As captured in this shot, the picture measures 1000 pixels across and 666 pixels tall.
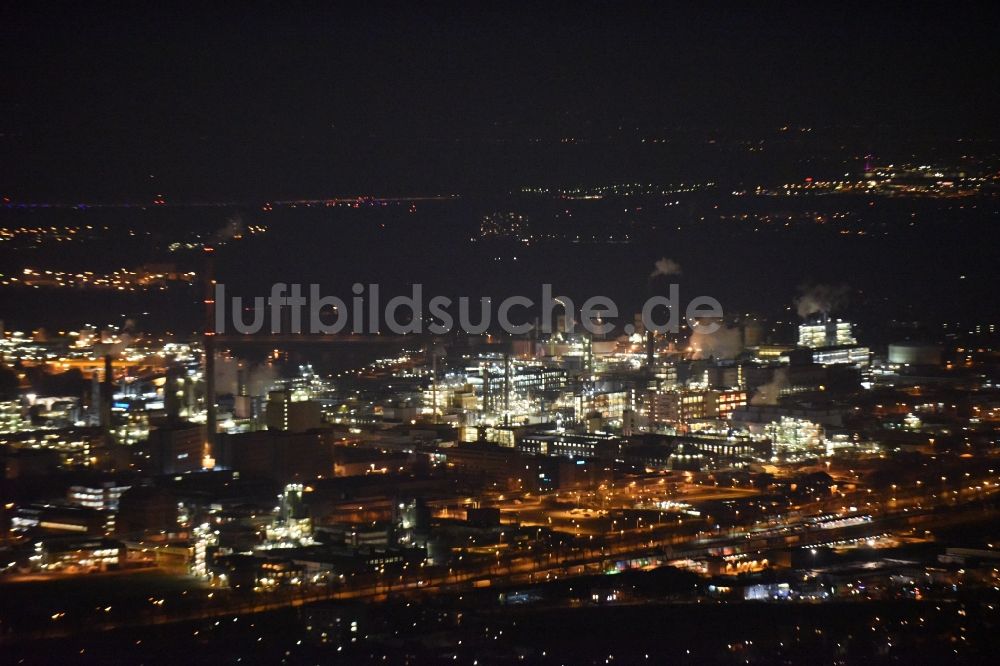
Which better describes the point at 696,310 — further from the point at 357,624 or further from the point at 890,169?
the point at 357,624

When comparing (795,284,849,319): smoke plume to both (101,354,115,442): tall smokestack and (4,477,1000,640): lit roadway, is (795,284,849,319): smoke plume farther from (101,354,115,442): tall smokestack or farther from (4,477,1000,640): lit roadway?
(101,354,115,442): tall smokestack

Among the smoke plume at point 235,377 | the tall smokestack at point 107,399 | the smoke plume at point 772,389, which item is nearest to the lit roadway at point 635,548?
the smoke plume at point 772,389

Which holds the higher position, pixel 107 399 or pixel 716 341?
pixel 716 341

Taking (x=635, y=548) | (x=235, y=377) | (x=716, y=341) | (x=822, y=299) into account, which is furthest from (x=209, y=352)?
(x=822, y=299)

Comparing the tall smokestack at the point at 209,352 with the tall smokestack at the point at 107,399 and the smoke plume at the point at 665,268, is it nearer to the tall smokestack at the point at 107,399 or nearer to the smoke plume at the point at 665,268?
the tall smokestack at the point at 107,399

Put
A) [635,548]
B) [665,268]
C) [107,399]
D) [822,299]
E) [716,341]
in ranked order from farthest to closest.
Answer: [665,268], [822,299], [716,341], [107,399], [635,548]

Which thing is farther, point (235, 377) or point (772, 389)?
point (772, 389)

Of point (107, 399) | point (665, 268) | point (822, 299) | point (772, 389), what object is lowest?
point (772, 389)

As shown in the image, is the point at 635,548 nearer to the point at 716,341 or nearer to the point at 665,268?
the point at 716,341
